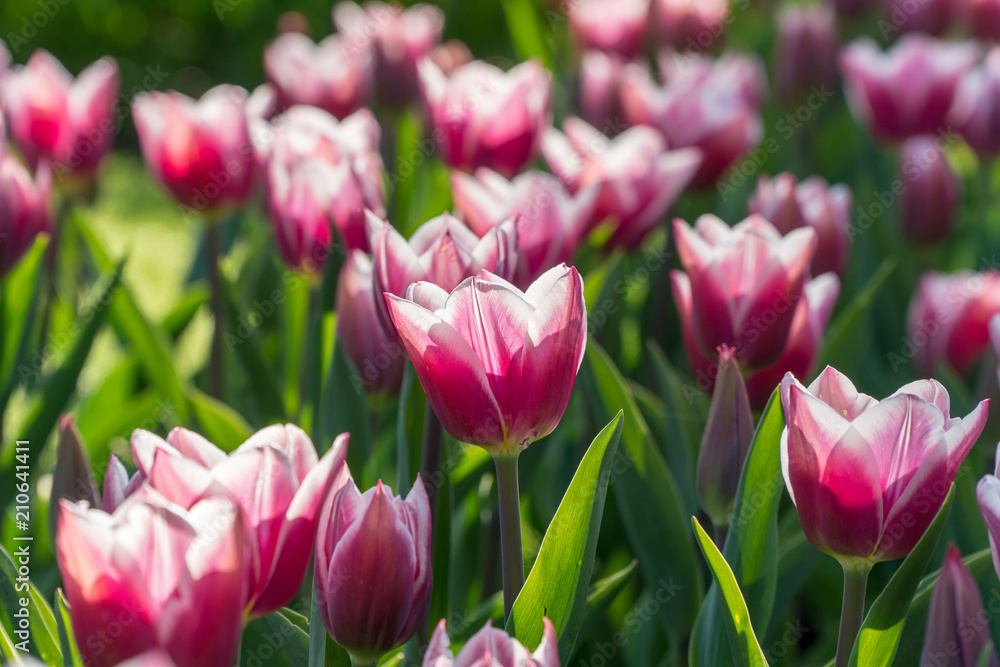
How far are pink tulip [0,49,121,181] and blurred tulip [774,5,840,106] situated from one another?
1401 mm

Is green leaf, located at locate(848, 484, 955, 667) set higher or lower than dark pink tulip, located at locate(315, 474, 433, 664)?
lower

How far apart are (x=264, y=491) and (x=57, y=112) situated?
3.82ft

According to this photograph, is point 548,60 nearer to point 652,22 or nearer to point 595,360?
point 652,22

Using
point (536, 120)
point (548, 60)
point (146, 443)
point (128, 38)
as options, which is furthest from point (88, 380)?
point (128, 38)

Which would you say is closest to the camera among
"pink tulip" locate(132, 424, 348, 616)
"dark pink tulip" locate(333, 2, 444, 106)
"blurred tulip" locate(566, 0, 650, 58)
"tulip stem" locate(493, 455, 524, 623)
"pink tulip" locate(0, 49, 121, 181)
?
"pink tulip" locate(132, 424, 348, 616)

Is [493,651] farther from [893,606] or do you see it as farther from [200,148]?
[200,148]

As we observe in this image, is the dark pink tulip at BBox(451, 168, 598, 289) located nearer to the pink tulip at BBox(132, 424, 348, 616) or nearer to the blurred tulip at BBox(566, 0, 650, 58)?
the pink tulip at BBox(132, 424, 348, 616)

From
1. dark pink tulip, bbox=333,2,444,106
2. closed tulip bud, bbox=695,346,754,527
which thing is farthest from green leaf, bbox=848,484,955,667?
dark pink tulip, bbox=333,2,444,106

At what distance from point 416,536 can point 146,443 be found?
187mm

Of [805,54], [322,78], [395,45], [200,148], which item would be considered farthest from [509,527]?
[805,54]

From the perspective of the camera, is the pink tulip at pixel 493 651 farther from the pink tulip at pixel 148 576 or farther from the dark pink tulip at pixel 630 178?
→ the dark pink tulip at pixel 630 178

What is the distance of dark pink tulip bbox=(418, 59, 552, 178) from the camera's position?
147 cm

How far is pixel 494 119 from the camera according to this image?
147 centimetres

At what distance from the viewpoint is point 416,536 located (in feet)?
2.31
